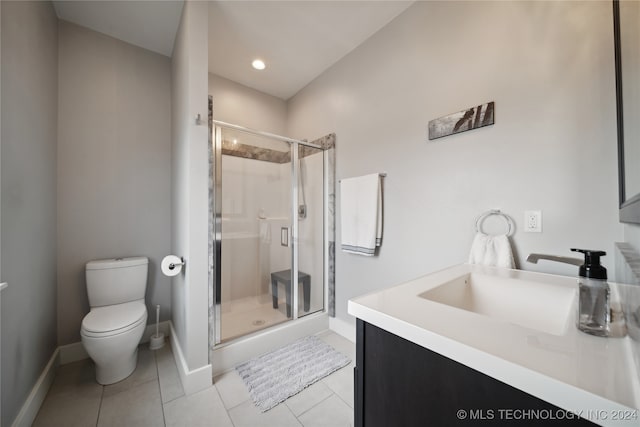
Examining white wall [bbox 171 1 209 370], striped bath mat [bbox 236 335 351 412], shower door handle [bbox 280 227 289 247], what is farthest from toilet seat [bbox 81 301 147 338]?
shower door handle [bbox 280 227 289 247]

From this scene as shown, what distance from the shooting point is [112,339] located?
1.46 m

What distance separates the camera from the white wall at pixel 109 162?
1.85 m

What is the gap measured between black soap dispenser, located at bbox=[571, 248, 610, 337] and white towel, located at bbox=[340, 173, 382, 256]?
1.26 meters

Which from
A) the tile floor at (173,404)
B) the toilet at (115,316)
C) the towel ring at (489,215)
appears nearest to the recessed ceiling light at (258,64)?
A: the toilet at (115,316)

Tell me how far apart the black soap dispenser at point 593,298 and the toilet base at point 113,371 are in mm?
2317

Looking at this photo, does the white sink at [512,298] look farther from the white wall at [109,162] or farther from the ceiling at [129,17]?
the ceiling at [129,17]

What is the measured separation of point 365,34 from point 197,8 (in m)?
1.28

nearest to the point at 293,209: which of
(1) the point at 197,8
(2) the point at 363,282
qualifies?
(2) the point at 363,282

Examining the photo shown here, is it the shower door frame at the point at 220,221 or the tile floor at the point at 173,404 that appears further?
the shower door frame at the point at 220,221

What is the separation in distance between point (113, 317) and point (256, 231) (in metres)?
1.19

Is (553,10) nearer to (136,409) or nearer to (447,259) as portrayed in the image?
(447,259)

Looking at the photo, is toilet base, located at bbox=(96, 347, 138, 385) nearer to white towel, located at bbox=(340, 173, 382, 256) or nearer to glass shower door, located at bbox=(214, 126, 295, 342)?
glass shower door, located at bbox=(214, 126, 295, 342)

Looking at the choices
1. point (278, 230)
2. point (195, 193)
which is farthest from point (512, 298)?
point (278, 230)

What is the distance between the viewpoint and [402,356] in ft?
→ 1.96
